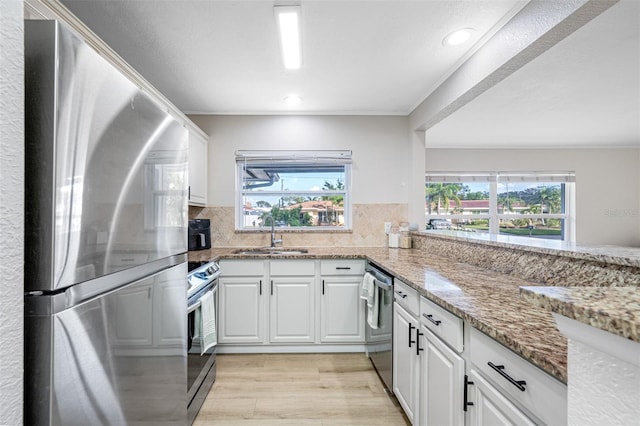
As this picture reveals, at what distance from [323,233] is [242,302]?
1.15 metres

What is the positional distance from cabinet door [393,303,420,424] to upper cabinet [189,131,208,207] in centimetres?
211

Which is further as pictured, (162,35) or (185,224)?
(162,35)

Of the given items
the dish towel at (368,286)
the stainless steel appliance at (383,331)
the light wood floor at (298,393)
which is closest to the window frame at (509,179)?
the dish towel at (368,286)

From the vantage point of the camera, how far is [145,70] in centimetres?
236

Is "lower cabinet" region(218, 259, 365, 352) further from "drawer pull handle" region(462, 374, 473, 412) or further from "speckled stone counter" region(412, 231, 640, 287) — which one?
"drawer pull handle" region(462, 374, 473, 412)

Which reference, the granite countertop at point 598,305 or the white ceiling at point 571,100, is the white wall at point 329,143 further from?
the granite countertop at point 598,305

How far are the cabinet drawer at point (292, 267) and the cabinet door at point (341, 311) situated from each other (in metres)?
0.17

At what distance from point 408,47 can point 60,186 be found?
2.09m

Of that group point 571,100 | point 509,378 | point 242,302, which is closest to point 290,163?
point 242,302

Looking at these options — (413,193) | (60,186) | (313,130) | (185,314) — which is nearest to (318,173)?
(313,130)

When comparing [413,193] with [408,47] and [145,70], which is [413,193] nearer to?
[408,47]

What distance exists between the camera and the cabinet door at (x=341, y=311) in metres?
2.73

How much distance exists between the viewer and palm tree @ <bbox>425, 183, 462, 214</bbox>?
5320 mm

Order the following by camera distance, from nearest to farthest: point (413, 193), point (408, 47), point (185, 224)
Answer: point (185, 224) < point (408, 47) < point (413, 193)
